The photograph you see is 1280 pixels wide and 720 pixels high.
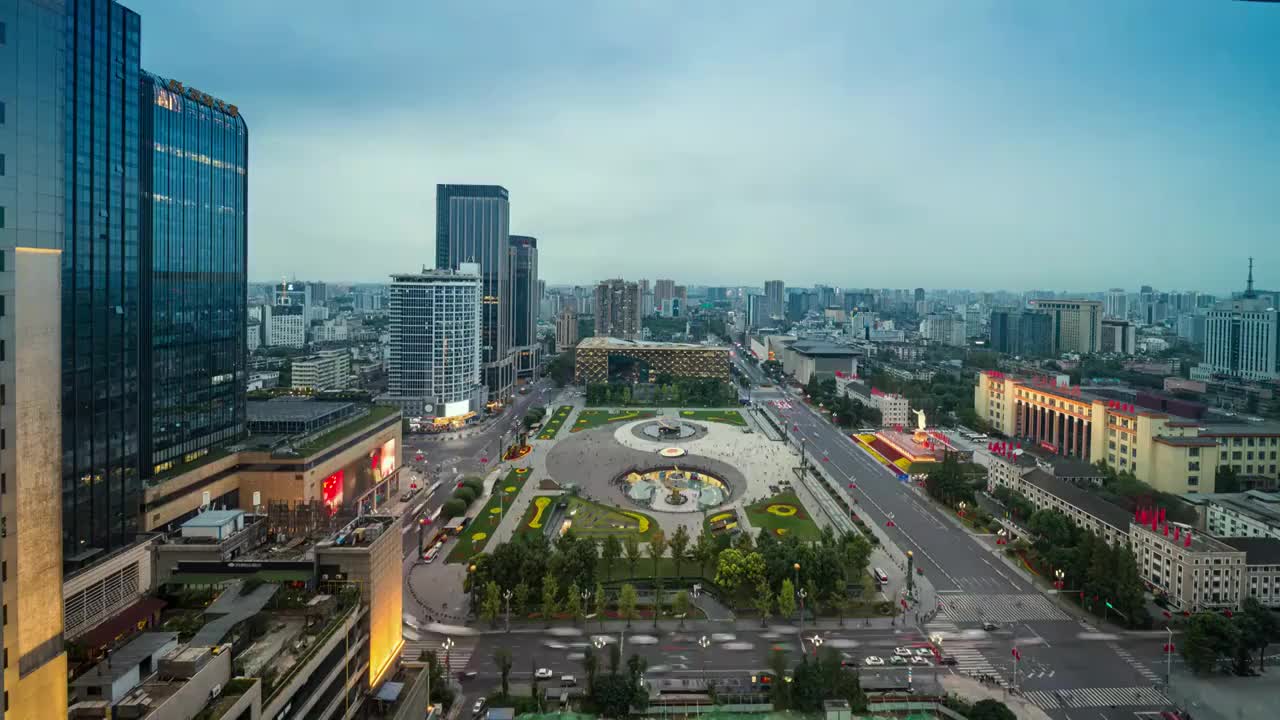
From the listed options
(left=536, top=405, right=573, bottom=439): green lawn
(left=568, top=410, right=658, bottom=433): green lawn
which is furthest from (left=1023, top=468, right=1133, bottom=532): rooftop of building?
(left=568, top=410, right=658, bottom=433): green lawn

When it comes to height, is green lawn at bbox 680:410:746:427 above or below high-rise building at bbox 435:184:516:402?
below

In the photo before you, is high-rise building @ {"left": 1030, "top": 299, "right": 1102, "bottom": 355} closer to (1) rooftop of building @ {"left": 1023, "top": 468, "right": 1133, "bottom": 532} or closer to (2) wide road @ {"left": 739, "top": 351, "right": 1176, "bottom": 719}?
(1) rooftop of building @ {"left": 1023, "top": 468, "right": 1133, "bottom": 532}

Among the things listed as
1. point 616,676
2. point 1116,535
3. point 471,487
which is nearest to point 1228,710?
point 1116,535

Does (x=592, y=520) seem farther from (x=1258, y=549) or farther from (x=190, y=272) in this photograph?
(x=1258, y=549)

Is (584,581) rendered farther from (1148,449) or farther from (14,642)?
(1148,449)

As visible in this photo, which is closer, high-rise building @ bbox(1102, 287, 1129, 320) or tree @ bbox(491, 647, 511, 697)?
tree @ bbox(491, 647, 511, 697)

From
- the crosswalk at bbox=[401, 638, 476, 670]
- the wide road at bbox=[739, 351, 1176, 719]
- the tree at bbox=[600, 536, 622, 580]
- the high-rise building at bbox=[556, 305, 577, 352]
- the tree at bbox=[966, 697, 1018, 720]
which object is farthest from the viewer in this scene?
the high-rise building at bbox=[556, 305, 577, 352]
